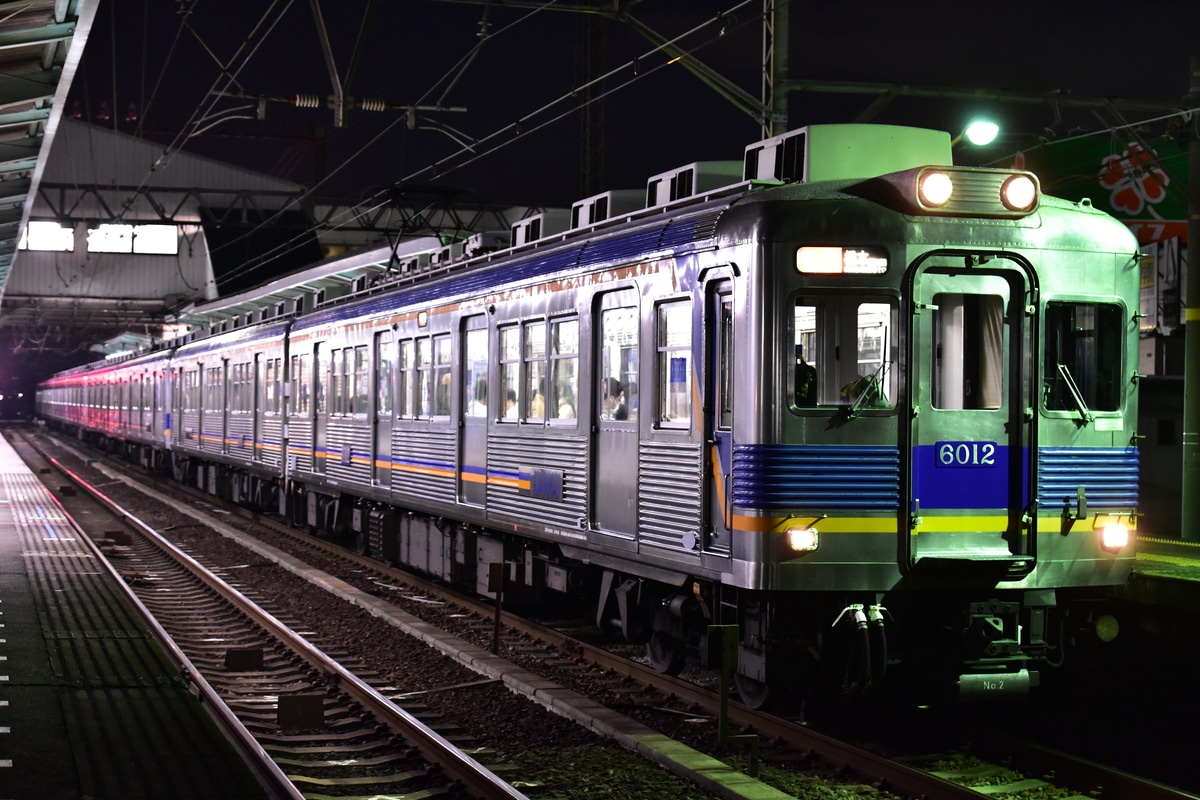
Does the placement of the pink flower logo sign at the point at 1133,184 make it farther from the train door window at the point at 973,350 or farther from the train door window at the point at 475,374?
the train door window at the point at 973,350

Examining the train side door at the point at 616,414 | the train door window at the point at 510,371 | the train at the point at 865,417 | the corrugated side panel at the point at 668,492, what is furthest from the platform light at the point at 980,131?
the corrugated side panel at the point at 668,492

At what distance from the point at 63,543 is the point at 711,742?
13.1 metres

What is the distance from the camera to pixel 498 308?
11391mm

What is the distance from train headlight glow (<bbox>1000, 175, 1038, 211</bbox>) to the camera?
762cm

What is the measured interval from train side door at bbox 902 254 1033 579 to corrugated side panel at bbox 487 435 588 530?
2.92 metres

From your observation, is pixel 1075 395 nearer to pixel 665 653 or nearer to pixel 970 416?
pixel 970 416

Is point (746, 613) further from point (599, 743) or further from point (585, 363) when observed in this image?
point (585, 363)

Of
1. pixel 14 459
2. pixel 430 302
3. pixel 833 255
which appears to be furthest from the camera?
pixel 14 459

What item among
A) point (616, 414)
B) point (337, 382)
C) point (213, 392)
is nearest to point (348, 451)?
point (337, 382)

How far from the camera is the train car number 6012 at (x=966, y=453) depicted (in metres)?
7.55

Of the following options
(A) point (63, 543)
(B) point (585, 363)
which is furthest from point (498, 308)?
(A) point (63, 543)

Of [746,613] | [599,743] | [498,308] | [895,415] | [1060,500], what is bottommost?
[599,743]

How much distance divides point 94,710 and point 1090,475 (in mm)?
6023

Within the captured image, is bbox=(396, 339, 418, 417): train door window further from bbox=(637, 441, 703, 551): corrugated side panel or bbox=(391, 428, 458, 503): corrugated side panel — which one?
bbox=(637, 441, 703, 551): corrugated side panel
